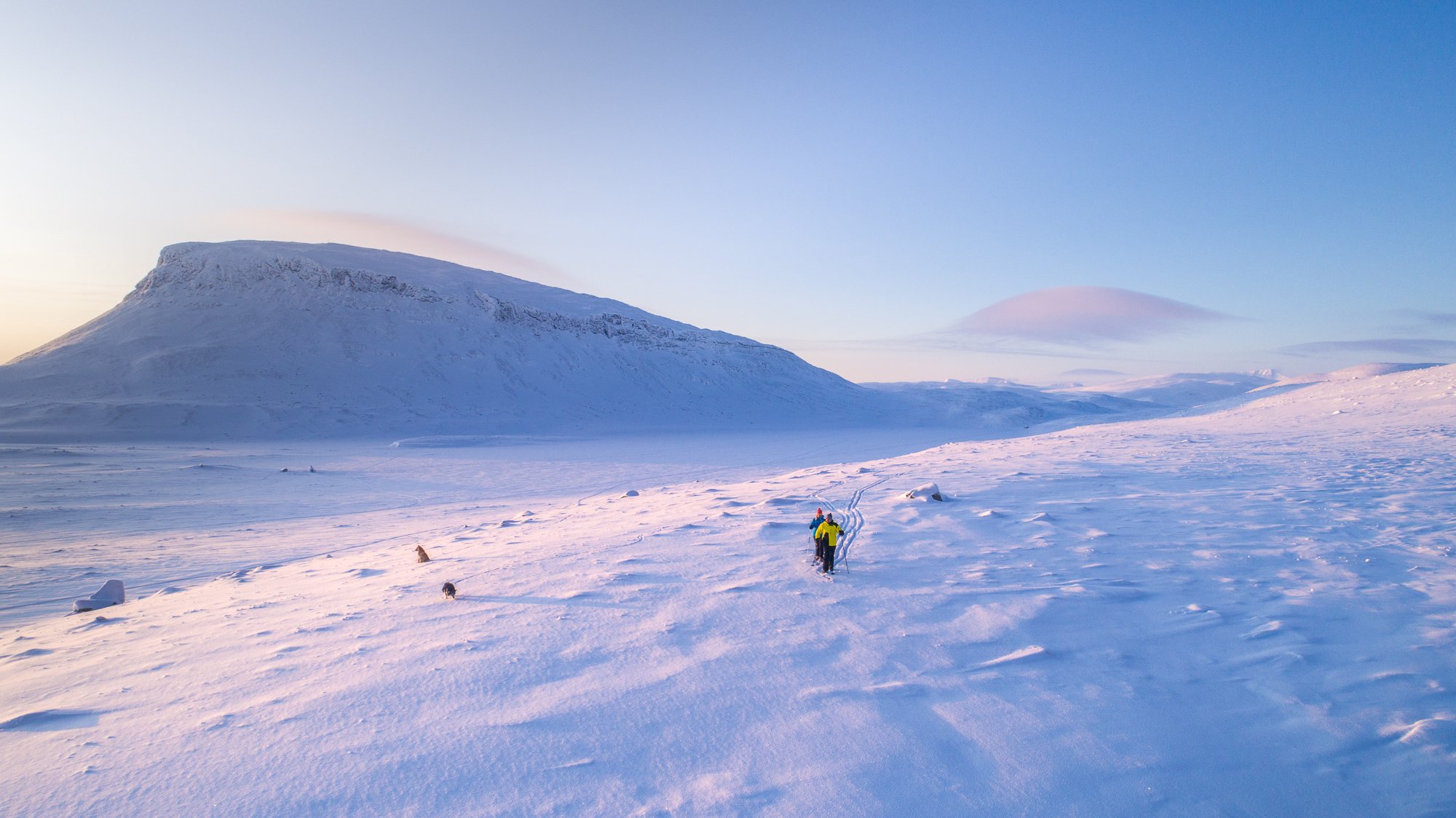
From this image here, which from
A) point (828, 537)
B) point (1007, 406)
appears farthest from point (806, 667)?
point (1007, 406)

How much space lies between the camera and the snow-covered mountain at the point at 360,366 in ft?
132

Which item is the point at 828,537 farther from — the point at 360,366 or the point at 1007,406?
the point at 1007,406

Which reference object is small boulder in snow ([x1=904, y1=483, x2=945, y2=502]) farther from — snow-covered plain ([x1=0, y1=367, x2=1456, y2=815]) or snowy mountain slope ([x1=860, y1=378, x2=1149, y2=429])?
snowy mountain slope ([x1=860, y1=378, x2=1149, y2=429])

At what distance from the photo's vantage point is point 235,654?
4668 mm

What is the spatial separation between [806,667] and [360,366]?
182 ft

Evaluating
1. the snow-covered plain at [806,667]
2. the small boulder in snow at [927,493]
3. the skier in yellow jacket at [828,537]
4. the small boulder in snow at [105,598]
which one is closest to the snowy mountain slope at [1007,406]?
the small boulder in snow at [927,493]

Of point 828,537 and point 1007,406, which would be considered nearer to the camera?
point 828,537

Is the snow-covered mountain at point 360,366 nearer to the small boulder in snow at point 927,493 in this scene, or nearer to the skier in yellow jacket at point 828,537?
the small boulder in snow at point 927,493

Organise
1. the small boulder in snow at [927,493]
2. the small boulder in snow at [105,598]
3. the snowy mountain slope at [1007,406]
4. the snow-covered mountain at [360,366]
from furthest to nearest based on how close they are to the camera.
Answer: the snowy mountain slope at [1007,406]
the snow-covered mountain at [360,366]
the small boulder in snow at [927,493]
the small boulder in snow at [105,598]

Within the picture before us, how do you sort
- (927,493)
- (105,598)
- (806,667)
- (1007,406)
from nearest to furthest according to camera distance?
1. (806,667)
2. (105,598)
3. (927,493)
4. (1007,406)

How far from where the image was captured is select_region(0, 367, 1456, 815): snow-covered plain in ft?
9.45

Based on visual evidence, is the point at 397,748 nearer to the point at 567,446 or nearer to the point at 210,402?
the point at 567,446

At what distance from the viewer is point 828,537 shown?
5.41 m

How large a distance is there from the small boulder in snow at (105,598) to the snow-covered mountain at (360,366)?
3600 centimetres
